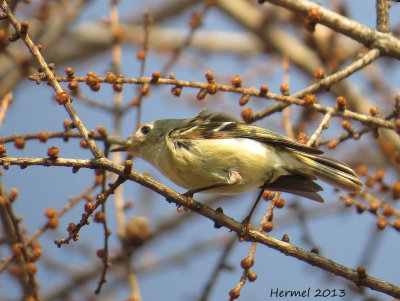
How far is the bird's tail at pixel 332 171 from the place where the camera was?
8.79ft

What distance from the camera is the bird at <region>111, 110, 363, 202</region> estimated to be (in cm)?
277

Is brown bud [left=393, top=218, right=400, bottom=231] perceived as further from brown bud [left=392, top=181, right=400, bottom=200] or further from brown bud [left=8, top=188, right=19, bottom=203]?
brown bud [left=8, top=188, right=19, bottom=203]

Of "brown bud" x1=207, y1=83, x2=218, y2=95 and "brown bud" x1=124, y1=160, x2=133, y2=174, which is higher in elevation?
"brown bud" x1=207, y1=83, x2=218, y2=95

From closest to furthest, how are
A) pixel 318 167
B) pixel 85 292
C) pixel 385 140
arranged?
1. pixel 318 167
2. pixel 385 140
3. pixel 85 292

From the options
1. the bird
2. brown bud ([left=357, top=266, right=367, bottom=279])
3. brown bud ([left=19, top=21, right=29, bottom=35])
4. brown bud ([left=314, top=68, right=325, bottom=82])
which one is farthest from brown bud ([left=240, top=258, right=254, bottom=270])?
brown bud ([left=19, top=21, right=29, bottom=35])

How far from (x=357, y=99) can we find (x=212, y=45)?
2.11m

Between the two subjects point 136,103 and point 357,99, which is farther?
point 357,99

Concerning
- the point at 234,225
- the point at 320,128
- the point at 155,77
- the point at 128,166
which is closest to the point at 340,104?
the point at 320,128

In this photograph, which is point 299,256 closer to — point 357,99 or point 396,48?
point 396,48

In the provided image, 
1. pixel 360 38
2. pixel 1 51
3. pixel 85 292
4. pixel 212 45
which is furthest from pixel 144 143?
pixel 212 45

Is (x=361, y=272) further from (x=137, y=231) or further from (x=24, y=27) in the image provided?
(x=137, y=231)

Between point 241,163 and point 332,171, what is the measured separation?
434 mm

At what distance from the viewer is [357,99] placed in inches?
167

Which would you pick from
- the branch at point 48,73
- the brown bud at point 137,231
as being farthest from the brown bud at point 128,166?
the brown bud at point 137,231
